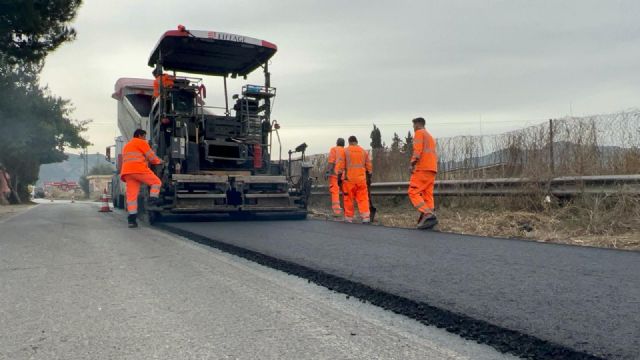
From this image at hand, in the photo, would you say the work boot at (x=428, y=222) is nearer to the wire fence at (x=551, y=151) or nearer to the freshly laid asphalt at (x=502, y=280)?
the freshly laid asphalt at (x=502, y=280)

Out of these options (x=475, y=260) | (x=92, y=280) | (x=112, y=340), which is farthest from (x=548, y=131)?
(x=112, y=340)

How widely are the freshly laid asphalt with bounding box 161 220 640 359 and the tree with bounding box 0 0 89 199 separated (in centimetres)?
816

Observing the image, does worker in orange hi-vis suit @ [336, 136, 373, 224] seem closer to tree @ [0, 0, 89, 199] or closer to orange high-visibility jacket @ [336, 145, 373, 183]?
orange high-visibility jacket @ [336, 145, 373, 183]

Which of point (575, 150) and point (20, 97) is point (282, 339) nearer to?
point (575, 150)

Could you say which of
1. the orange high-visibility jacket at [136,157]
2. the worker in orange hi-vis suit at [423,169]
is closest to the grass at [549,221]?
the worker in orange hi-vis suit at [423,169]

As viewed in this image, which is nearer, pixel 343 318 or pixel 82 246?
pixel 343 318

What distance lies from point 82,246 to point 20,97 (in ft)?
77.7

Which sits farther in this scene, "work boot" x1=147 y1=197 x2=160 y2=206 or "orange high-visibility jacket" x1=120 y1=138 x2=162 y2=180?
"work boot" x1=147 y1=197 x2=160 y2=206

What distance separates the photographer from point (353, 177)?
29.6ft

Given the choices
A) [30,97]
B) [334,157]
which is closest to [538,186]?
[334,157]

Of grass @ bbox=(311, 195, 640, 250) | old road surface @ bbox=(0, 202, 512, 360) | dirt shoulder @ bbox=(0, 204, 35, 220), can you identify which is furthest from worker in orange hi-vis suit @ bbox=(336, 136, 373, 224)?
dirt shoulder @ bbox=(0, 204, 35, 220)

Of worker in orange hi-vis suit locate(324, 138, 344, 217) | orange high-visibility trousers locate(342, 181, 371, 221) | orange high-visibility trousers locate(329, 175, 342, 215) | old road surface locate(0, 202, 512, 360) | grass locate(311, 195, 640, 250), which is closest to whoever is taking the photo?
old road surface locate(0, 202, 512, 360)

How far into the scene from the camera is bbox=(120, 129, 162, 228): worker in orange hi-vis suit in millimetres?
8438

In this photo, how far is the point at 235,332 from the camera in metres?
2.57
